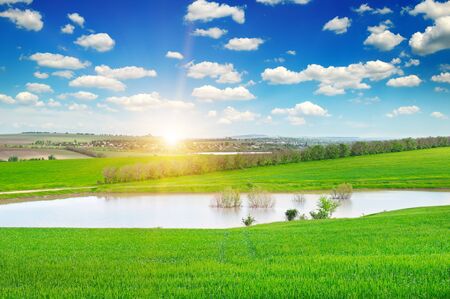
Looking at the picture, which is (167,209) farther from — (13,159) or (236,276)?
(13,159)


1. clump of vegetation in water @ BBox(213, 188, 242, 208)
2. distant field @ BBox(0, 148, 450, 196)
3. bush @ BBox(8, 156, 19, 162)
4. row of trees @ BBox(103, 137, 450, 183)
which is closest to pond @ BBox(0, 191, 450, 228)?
clump of vegetation in water @ BBox(213, 188, 242, 208)

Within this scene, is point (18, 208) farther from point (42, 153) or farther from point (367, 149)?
point (367, 149)

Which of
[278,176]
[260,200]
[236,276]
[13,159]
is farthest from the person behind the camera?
[13,159]

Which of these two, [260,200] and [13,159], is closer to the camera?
[260,200]

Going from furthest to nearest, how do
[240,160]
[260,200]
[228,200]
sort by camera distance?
[240,160], [228,200], [260,200]

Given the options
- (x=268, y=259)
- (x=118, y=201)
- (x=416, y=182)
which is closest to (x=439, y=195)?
(x=416, y=182)

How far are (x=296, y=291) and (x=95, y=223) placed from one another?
128 ft

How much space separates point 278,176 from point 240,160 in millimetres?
19576

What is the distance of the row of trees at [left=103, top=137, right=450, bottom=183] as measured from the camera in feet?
273

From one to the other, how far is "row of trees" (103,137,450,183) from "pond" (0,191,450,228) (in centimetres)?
1667

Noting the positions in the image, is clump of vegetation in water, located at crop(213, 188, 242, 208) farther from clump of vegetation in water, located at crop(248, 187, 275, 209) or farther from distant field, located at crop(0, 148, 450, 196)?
distant field, located at crop(0, 148, 450, 196)

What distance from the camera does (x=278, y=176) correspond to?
262ft

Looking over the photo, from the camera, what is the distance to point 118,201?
60.9 metres

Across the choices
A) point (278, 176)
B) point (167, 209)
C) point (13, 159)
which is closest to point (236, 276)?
point (167, 209)
